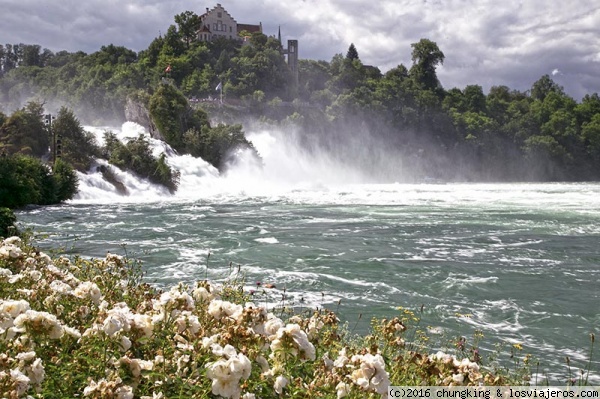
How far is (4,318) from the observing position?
4227mm

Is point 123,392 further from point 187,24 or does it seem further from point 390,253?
point 187,24

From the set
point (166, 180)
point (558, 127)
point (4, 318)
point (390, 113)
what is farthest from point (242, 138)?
point (558, 127)

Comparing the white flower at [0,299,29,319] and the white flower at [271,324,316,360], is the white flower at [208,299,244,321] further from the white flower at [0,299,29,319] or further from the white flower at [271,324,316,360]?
the white flower at [0,299,29,319]

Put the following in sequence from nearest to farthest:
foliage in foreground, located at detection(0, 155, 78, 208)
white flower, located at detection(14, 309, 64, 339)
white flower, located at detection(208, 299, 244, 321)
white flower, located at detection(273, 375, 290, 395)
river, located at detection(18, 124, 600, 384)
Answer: white flower, located at detection(273, 375, 290, 395) → white flower, located at detection(14, 309, 64, 339) → white flower, located at detection(208, 299, 244, 321) → river, located at detection(18, 124, 600, 384) → foliage in foreground, located at detection(0, 155, 78, 208)

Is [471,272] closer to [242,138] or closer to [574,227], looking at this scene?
[574,227]

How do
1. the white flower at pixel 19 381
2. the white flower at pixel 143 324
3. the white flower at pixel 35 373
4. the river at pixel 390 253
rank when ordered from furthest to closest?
the river at pixel 390 253
the white flower at pixel 143 324
the white flower at pixel 35 373
the white flower at pixel 19 381

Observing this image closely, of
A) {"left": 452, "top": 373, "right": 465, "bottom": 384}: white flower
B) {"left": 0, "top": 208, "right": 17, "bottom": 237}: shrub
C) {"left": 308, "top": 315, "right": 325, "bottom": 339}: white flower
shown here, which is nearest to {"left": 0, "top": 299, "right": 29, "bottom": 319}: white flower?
{"left": 308, "top": 315, "right": 325, "bottom": 339}: white flower

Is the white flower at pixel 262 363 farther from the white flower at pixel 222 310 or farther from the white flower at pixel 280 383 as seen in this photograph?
the white flower at pixel 222 310

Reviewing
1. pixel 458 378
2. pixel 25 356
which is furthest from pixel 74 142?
pixel 458 378

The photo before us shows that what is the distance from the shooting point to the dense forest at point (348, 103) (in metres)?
97.9

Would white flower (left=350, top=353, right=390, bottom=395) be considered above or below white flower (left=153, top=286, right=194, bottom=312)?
below

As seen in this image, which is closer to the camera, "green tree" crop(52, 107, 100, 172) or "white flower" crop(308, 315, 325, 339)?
"white flower" crop(308, 315, 325, 339)

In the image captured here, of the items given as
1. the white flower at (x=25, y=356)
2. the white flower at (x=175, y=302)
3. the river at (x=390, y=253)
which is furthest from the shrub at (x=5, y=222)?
the white flower at (x=25, y=356)

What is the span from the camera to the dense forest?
97875 millimetres
